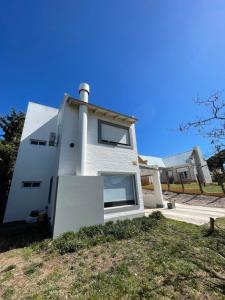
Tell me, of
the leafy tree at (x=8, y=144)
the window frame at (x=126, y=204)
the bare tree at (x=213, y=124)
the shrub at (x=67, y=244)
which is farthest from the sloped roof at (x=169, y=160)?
the bare tree at (x=213, y=124)

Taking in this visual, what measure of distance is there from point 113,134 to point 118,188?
3343 mm

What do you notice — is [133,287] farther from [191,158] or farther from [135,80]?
[191,158]

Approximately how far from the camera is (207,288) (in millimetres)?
2900

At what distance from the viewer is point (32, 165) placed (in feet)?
35.2

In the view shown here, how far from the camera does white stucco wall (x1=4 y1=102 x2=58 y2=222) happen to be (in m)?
9.74

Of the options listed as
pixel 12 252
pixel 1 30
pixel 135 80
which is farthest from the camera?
pixel 135 80

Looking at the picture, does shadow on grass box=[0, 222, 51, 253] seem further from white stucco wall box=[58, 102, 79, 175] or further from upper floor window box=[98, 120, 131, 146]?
upper floor window box=[98, 120, 131, 146]

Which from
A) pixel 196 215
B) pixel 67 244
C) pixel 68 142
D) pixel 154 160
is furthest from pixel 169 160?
pixel 67 244

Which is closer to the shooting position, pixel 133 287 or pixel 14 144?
pixel 133 287

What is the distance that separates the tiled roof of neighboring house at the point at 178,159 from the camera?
1065 inches

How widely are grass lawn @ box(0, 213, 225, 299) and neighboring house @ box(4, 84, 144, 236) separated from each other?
104 centimetres

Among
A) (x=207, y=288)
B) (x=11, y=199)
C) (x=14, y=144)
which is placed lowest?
(x=207, y=288)

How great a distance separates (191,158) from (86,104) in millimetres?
25806

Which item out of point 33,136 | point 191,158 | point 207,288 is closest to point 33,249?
point 207,288
